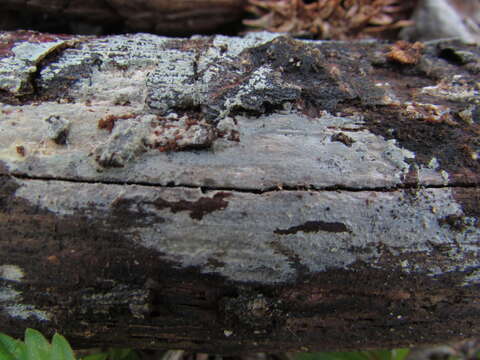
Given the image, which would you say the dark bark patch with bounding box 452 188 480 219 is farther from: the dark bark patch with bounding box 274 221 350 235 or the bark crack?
the dark bark patch with bounding box 274 221 350 235

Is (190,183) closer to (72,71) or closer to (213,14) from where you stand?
(72,71)

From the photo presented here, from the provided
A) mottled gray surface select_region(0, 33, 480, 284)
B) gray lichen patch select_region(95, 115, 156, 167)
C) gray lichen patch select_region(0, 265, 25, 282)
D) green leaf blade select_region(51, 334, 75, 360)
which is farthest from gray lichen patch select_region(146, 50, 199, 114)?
green leaf blade select_region(51, 334, 75, 360)

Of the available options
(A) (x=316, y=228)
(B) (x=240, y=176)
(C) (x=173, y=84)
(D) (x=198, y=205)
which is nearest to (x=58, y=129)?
(C) (x=173, y=84)

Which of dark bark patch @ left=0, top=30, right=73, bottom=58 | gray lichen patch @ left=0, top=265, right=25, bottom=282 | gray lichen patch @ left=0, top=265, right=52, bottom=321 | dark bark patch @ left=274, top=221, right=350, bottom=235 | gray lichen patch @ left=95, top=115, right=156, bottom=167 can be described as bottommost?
gray lichen patch @ left=0, top=265, right=52, bottom=321

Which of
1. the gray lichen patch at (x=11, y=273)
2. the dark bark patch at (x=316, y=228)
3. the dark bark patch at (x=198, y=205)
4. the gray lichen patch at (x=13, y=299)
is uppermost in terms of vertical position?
the dark bark patch at (x=198, y=205)

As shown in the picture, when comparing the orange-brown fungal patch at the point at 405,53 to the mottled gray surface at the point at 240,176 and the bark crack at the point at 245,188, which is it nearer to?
the mottled gray surface at the point at 240,176

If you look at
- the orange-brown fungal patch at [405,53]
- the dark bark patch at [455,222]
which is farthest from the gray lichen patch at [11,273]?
the orange-brown fungal patch at [405,53]

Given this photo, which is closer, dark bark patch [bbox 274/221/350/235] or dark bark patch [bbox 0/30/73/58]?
dark bark patch [bbox 274/221/350/235]
